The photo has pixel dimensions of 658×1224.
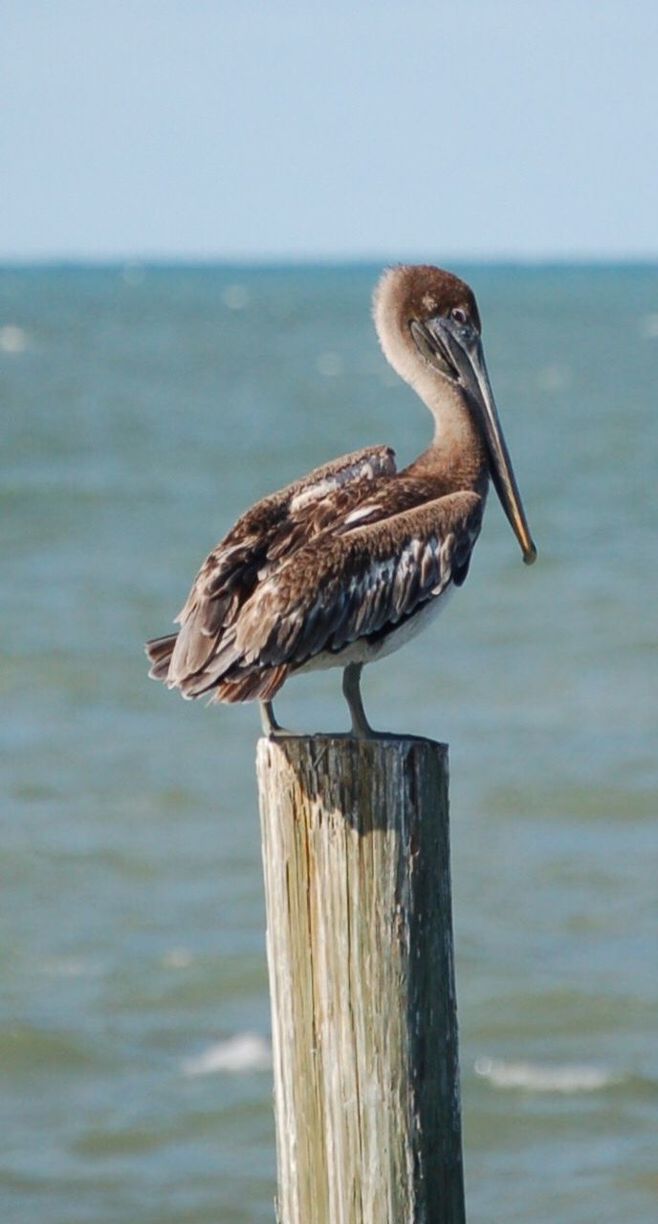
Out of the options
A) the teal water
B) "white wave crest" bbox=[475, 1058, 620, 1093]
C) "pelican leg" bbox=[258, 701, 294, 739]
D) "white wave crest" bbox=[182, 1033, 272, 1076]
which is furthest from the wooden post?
"white wave crest" bbox=[182, 1033, 272, 1076]

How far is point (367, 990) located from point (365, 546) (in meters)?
1.36

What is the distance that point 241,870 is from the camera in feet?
38.1

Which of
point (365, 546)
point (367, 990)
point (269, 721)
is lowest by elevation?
point (367, 990)

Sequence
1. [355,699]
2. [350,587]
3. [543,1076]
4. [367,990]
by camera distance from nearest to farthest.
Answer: [367,990] → [350,587] → [355,699] → [543,1076]

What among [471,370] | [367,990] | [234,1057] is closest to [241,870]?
[234,1057]

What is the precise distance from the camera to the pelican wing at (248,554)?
479cm

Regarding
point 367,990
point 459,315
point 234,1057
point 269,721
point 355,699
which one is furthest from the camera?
point 234,1057

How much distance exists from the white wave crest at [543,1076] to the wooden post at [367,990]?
5106mm

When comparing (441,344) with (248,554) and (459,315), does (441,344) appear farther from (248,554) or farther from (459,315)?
(248,554)

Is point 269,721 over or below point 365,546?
below

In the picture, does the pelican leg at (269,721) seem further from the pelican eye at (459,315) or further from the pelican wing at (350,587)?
the pelican eye at (459,315)

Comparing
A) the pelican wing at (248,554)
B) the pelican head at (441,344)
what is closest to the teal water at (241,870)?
the pelican head at (441,344)

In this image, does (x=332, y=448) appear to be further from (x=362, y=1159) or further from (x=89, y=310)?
(x=89, y=310)

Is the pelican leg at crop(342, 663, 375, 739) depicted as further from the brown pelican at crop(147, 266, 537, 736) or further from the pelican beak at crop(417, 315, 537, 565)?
the pelican beak at crop(417, 315, 537, 565)
